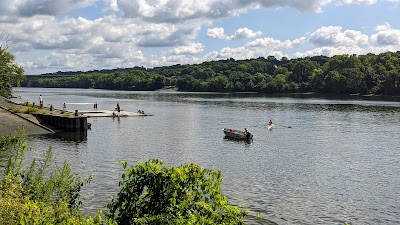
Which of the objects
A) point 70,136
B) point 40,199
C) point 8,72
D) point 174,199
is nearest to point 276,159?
point 70,136

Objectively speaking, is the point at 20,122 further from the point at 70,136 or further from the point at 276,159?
the point at 276,159

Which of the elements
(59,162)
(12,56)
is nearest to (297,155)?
(59,162)

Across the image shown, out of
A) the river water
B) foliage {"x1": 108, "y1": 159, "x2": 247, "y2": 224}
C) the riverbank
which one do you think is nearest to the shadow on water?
the river water

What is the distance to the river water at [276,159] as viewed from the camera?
98.9 ft

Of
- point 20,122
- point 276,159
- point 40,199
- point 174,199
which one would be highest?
point 174,199

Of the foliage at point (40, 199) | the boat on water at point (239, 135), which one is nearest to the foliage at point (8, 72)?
the boat on water at point (239, 135)

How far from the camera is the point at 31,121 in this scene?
219 ft

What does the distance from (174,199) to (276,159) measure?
130 feet

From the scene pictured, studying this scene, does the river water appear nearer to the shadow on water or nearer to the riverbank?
the shadow on water

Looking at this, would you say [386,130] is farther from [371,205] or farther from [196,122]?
[371,205]

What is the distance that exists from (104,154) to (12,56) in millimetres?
78183

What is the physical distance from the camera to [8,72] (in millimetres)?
112500

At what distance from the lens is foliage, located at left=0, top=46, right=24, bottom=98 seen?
10825 centimetres

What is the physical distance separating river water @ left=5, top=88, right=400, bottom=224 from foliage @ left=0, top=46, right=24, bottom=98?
38911 millimetres
